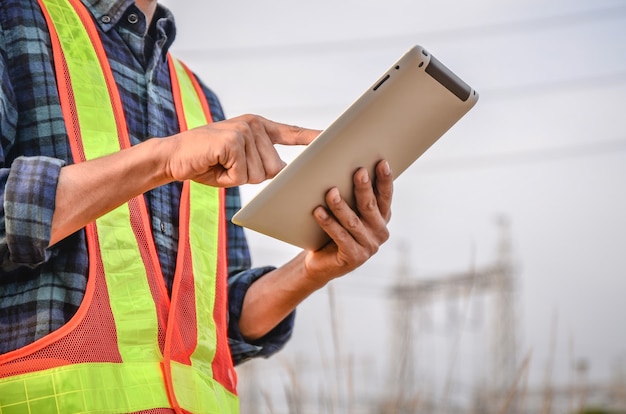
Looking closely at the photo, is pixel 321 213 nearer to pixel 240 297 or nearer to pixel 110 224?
pixel 110 224

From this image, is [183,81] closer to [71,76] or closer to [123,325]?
[71,76]

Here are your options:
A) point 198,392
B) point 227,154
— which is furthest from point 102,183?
point 198,392

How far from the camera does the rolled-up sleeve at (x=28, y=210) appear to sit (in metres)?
1.26

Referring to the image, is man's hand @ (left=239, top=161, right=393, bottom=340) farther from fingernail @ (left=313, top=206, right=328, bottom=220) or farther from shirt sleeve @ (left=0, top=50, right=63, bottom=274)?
shirt sleeve @ (left=0, top=50, right=63, bottom=274)

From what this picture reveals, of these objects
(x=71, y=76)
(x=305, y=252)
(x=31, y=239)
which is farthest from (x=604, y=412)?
(x=71, y=76)

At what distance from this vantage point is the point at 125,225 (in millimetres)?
1483

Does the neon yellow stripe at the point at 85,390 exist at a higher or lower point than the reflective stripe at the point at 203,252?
lower

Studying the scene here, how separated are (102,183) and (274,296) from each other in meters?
0.61

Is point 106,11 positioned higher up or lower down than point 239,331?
higher up

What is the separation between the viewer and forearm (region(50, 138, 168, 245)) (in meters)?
1.29

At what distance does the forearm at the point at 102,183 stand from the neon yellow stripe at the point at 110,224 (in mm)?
142

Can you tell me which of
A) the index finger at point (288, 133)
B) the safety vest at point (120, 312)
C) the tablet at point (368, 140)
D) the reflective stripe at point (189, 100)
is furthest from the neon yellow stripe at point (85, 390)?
the reflective stripe at point (189, 100)

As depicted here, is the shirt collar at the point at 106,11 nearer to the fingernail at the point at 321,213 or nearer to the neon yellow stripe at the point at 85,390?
the fingernail at the point at 321,213

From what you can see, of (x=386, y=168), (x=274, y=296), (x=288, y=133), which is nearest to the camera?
(x=288, y=133)
